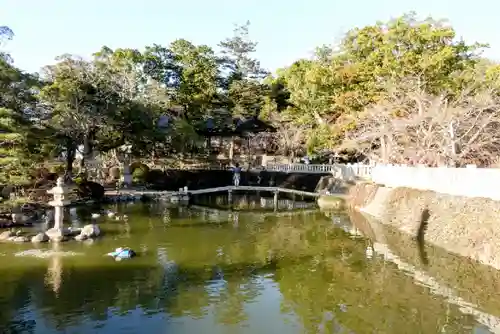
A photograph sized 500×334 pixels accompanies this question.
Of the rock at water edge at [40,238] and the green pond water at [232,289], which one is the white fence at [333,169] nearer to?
the green pond water at [232,289]

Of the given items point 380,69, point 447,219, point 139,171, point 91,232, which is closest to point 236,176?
point 139,171

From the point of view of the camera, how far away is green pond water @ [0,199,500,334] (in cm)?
898

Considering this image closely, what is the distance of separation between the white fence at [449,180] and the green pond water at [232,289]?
2215 millimetres

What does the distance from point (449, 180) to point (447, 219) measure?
1.65 m

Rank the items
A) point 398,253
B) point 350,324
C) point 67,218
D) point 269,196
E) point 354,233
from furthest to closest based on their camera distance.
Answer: point 269,196 < point 67,218 < point 354,233 < point 398,253 < point 350,324

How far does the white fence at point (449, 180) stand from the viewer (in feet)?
44.8

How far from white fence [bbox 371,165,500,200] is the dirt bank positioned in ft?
0.99

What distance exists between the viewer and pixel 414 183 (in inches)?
785

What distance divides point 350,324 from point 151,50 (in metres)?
38.8

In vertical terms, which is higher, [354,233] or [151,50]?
[151,50]

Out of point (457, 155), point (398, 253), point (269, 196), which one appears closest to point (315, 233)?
point (398, 253)

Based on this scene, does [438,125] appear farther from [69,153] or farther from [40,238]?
[69,153]

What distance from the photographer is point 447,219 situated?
15484 mm

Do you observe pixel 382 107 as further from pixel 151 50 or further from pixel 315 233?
pixel 151 50
